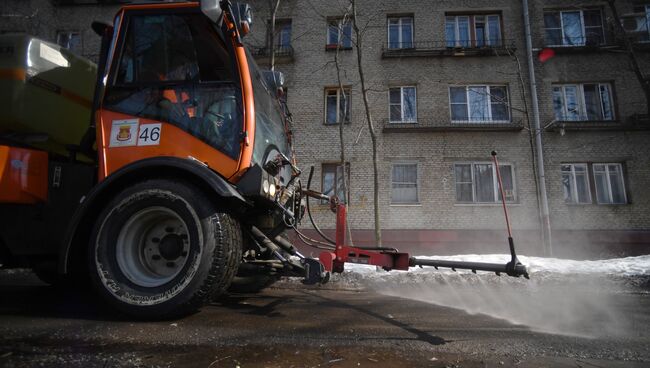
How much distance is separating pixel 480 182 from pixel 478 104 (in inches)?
122

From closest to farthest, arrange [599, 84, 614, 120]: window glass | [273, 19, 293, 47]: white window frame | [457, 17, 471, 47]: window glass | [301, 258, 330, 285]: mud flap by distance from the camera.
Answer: [301, 258, 330, 285]: mud flap → [599, 84, 614, 120]: window glass → [457, 17, 471, 47]: window glass → [273, 19, 293, 47]: white window frame

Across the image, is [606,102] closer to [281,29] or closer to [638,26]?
[638,26]

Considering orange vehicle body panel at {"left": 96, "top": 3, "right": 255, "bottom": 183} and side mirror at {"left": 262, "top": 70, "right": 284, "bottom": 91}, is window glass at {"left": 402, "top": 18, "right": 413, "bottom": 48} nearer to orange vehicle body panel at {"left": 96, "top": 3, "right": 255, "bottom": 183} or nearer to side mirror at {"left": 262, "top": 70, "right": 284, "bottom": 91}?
side mirror at {"left": 262, "top": 70, "right": 284, "bottom": 91}

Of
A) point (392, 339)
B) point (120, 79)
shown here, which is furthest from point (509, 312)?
point (120, 79)

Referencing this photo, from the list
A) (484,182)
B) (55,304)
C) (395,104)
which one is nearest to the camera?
(55,304)

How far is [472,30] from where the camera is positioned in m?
14.8

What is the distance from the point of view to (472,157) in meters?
13.6

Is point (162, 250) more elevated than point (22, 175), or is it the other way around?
point (22, 175)

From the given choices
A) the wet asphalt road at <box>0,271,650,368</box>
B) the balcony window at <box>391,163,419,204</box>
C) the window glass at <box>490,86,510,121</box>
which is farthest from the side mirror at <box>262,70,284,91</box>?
the window glass at <box>490,86,510,121</box>

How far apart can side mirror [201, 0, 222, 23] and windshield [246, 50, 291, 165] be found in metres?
0.58

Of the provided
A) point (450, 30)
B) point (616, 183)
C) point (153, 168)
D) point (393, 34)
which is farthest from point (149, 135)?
point (616, 183)

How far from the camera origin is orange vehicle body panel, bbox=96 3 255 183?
3.36m

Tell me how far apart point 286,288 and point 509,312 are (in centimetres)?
307

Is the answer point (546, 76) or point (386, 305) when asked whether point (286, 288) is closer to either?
point (386, 305)
